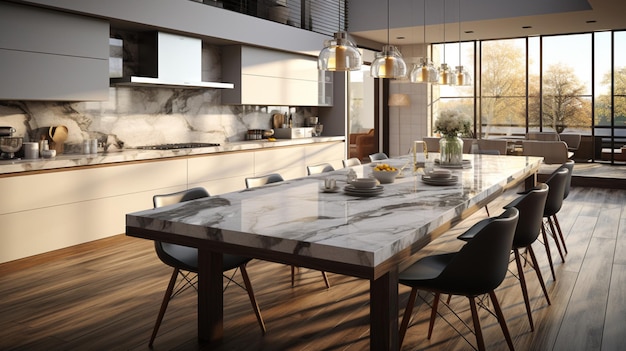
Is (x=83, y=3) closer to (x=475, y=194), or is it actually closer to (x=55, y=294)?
(x=55, y=294)

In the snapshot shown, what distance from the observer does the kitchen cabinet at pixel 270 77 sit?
6758 millimetres

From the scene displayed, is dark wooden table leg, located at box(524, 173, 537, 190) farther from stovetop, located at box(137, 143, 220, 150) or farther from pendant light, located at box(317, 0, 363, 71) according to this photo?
stovetop, located at box(137, 143, 220, 150)

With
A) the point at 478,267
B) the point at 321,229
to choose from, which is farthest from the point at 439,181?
the point at 321,229

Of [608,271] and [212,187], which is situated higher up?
[212,187]

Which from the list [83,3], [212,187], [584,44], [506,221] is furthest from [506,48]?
[506,221]

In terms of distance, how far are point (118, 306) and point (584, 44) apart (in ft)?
33.5

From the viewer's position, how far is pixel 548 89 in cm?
1122

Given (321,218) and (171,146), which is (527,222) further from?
(171,146)

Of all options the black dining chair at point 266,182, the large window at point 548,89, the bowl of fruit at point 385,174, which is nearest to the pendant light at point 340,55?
the bowl of fruit at point 385,174

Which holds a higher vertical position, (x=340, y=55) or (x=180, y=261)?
(x=340, y=55)

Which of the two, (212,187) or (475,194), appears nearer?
(475,194)

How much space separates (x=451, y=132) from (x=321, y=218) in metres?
2.44

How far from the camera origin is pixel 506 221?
7.68 feet

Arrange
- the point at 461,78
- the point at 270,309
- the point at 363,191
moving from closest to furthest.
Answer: the point at 363,191
the point at 270,309
the point at 461,78
